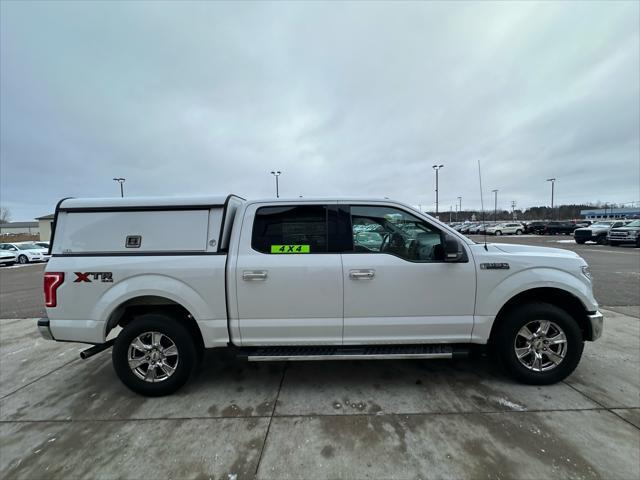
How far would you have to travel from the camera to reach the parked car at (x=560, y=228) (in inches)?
1398

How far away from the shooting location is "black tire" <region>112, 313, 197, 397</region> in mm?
3008

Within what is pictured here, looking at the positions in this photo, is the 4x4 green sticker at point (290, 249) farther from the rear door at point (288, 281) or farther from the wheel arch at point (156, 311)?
the wheel arch at point (156, 311)

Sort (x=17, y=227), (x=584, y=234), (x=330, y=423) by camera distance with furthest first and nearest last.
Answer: (x=17, y=227), (x=584, y=234), (x=330, y=423)

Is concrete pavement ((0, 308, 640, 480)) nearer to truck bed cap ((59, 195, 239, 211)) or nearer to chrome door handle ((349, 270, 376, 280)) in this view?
chrome door handle ((349, 270, 376, 280))

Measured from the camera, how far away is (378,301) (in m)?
3.00

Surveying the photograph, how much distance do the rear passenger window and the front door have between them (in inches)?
13.9

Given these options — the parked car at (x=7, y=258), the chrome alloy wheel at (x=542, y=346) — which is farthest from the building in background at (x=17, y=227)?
the chrome alloy wheel at (x=542, y=346)

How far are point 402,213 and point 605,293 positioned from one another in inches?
274

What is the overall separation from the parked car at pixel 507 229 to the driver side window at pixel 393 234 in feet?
144

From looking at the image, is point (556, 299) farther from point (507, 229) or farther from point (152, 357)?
point (507, 229)

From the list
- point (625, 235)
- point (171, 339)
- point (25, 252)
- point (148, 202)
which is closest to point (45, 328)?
point (171, 339)

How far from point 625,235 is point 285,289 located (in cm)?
2437

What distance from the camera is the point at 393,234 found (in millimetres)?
3152

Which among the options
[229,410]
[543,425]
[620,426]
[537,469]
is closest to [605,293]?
[620,426]
